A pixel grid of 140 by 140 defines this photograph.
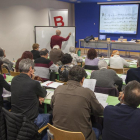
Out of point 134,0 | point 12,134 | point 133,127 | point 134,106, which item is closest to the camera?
point 133,127

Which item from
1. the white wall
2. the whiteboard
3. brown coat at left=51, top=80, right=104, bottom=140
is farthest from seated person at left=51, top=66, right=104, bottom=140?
the whiteboard

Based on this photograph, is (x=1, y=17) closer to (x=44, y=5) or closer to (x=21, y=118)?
(x=44, y=5)

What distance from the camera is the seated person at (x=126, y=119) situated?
1361mm

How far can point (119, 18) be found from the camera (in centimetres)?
956

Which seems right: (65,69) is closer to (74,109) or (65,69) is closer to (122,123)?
(74,109)

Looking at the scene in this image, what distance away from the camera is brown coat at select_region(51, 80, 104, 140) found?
1626mm

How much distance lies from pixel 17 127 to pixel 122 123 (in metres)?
1.07

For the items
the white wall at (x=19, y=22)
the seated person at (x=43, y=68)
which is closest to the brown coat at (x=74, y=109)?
the seated person at (x=43, y=68)

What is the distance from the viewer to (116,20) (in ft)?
31.7

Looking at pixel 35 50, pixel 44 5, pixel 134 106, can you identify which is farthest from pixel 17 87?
pixel 44 5

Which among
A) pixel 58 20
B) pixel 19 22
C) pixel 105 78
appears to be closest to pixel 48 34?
pixel 58 20

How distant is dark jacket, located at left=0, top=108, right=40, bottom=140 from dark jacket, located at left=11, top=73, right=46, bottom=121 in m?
0.20

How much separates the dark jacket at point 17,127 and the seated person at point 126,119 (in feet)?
2.65

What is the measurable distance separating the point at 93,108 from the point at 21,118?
747mm
